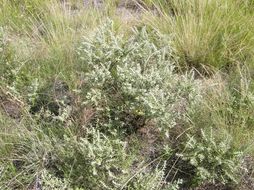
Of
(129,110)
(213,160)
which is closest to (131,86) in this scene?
(129,110)

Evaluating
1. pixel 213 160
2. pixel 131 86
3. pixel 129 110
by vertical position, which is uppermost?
pixel 131 86

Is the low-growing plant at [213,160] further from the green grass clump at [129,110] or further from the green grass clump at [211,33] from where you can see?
the green grass clump at [211,33]

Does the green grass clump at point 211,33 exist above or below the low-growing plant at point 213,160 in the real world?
above

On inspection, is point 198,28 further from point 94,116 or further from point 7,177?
point 7,177

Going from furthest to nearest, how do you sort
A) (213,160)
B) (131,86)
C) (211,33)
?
1. (211,33)
2. (131,86)
3. (213,160)

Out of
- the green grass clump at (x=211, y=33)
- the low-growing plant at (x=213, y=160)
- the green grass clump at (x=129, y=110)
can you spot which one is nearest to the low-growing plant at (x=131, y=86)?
the green grass clump at (x=129, y=110)

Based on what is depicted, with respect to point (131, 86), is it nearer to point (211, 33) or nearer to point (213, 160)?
point (213, 160)

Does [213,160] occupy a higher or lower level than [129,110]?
lower

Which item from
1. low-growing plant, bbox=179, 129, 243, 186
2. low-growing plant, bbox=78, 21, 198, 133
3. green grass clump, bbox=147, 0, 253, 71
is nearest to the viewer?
low-growing plant, bbox=179, 129, 243, 186

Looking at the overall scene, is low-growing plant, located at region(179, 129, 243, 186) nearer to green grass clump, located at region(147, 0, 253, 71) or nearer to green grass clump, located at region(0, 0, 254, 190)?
green grass clump, located at region(0, 0, 254, 190)

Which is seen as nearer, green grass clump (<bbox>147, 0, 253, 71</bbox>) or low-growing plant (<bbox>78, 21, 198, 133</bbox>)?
low-growing plant (<bbox>78, 21, 198, 133</bbox>)

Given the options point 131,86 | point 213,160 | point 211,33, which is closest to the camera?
point 213,160

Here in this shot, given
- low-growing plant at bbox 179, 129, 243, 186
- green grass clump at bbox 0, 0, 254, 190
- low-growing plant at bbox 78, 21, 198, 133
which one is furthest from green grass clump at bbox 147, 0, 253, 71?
low-growing plant at bbox 179, 129, 243, 186

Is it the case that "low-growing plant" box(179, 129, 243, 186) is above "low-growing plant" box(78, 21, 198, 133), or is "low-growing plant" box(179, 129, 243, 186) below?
below
